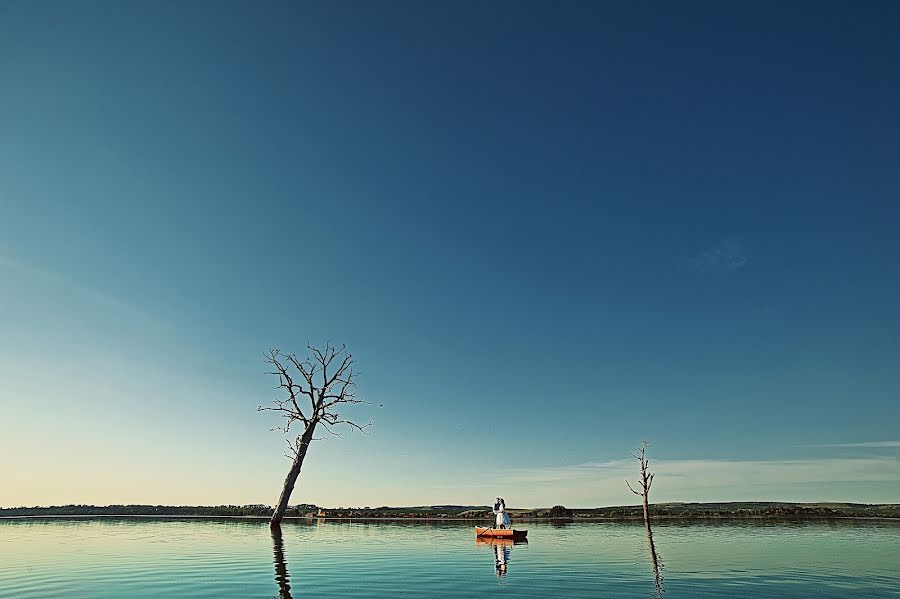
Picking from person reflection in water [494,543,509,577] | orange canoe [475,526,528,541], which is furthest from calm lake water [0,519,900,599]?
orange canoe [475,526,528,541]

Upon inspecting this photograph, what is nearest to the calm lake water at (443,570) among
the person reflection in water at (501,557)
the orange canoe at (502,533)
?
the person reflection in water at (501,557)

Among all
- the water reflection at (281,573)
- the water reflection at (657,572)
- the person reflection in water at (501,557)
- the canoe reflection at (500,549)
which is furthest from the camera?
the canoe reflection at (500,549)

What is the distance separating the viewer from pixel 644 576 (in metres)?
18.8

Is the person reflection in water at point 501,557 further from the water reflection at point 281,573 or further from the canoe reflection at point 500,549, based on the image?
the water reflection at point 281,573

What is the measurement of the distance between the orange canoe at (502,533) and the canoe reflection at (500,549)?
25 cm

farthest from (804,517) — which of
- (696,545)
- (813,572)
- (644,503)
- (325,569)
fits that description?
(325,569)

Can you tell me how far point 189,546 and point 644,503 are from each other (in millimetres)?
52504

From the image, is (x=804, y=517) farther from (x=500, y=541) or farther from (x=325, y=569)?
(x=325, y=569)

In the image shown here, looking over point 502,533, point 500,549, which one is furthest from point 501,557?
point 502,533

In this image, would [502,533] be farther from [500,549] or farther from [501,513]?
[500,549]

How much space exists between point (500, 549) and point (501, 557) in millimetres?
4804

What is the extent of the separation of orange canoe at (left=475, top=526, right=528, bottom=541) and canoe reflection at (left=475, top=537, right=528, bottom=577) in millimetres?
247

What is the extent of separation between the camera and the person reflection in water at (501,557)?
20.7 metres

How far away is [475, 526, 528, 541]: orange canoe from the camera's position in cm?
3541
